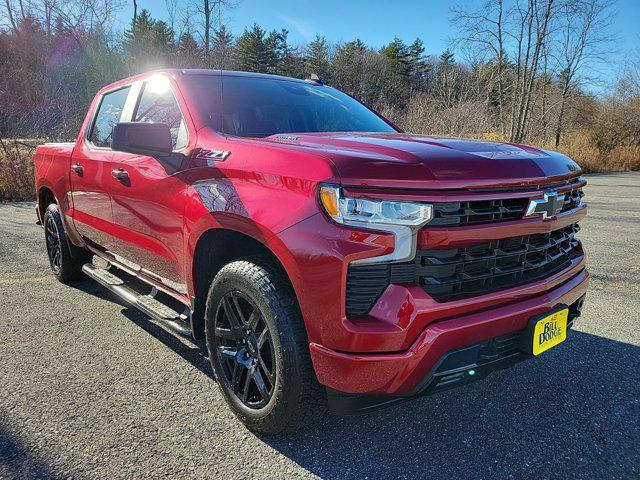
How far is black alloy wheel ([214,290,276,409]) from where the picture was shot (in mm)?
2117

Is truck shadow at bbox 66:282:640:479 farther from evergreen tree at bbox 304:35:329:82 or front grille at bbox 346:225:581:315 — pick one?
evergreen tree at bbox 304:35:329:82

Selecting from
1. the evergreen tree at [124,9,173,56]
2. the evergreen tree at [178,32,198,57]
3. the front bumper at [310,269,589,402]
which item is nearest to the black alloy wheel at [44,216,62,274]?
the front bumper at [310,269,589,402]

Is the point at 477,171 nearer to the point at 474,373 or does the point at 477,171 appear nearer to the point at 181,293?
the point at 474,373

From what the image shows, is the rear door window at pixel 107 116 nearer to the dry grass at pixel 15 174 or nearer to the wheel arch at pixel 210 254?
the wheel arch at pixel 210 254

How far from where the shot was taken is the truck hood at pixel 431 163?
1729mm

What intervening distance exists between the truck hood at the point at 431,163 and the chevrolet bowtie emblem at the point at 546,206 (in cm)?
8

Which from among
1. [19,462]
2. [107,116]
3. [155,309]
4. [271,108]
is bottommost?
[19,462]

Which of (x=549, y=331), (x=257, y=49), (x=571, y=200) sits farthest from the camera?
(x=257, y=49)

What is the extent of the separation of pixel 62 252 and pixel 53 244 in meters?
0.41

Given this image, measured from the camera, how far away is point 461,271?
5.95 ft

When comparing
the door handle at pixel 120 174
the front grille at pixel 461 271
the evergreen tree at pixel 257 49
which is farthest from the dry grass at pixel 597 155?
the evergreen tree at pixel 257 49

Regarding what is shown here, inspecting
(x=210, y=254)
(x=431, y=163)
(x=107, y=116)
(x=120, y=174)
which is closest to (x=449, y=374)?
(x=431, y=163)

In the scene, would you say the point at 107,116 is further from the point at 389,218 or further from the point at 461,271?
the point at 461,271

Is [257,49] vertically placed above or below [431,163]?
above
